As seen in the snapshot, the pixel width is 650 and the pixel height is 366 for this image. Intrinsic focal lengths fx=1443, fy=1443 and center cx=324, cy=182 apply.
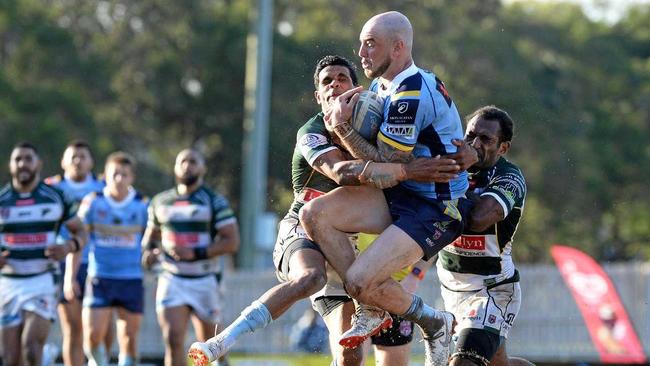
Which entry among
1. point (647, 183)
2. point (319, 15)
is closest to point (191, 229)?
point (319, 15)

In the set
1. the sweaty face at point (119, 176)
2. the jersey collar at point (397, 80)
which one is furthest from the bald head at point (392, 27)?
the sweaty face at point (119, 176)

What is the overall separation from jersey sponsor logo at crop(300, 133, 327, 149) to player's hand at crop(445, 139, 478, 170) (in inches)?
34.1

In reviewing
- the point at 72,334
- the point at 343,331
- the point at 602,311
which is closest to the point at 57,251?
the point at 72,334

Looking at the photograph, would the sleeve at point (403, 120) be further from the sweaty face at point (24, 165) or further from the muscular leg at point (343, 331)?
the sweaty face at point (24, 165)

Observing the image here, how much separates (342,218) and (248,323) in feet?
3.08

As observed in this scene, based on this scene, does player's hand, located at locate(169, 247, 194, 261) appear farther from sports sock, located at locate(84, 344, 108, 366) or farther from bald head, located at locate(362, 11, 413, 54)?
bald head, located at locate(362, 11, 413, 54)

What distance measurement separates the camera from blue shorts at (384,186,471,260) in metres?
9.45

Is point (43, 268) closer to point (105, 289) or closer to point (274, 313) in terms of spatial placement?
point (105, 289)

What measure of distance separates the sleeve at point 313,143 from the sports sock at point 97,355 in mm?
6673

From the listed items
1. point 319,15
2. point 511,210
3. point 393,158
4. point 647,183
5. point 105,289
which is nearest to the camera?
point 393,158

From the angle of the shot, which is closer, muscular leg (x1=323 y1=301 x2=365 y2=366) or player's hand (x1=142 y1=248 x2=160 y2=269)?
muscular leg (x1=323 y1=301 x2=365 y2=366)

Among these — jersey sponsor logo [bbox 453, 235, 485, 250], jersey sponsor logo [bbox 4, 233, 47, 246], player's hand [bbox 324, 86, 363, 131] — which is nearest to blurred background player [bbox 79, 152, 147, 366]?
jersey sponsor logo [bbox 4, 233, 47, 246]

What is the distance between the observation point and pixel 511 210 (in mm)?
10188

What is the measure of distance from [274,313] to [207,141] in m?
32.4
